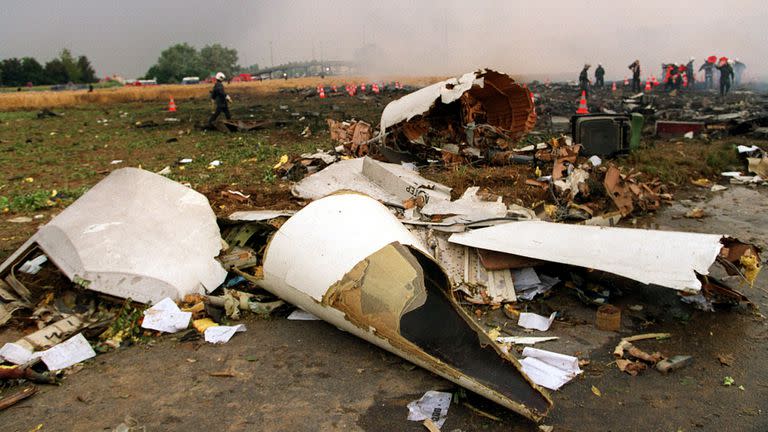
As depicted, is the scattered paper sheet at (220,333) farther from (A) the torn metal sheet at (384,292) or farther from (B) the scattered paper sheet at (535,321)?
(B) the scattered paper sheet at (535,321)

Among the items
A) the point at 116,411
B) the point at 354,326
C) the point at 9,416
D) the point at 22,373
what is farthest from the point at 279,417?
the point at 22,373

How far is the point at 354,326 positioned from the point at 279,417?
2.72 feet

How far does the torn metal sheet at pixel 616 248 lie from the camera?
3.84 m

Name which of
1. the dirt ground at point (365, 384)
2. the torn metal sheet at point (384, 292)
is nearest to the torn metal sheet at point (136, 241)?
the dirt ground at point (365, 384)

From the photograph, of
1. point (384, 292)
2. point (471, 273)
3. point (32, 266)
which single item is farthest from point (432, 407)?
point (32, 266)

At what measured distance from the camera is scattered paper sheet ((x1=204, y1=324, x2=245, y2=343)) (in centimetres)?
415

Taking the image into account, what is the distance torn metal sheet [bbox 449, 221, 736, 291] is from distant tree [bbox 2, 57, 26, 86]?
79502mm

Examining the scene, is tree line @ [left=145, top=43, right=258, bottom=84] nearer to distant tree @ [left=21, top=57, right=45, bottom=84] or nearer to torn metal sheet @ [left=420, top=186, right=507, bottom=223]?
distant tree @ [left=21, top=57, right=45, bottom=84]

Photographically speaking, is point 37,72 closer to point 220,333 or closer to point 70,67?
point 70,67

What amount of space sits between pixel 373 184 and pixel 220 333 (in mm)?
3760

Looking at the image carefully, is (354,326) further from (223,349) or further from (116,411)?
(116,411)

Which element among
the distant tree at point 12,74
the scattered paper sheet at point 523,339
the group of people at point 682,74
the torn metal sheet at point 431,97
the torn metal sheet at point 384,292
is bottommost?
the scattered paper sheet at point 523,339

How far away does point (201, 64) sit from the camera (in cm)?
9462

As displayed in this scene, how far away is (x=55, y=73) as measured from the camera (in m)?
72.4
